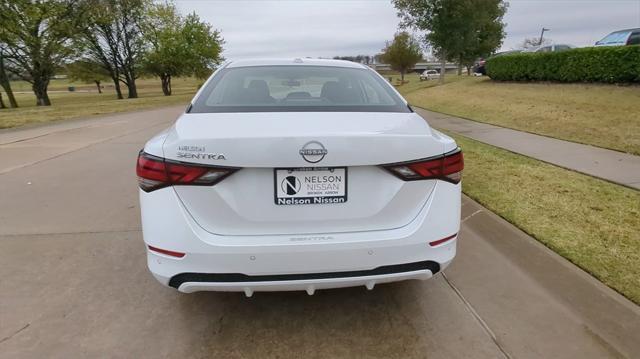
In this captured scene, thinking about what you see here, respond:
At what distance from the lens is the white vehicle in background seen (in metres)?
2.09

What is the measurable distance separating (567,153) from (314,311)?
230 inches

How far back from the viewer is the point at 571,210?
167 inches

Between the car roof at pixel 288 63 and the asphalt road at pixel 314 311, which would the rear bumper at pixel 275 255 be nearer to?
the asphalt road at pixel 314 311

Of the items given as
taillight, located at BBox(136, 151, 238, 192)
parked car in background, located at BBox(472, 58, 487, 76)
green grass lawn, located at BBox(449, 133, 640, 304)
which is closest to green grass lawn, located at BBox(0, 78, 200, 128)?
taillight, located at BBox(136, 151, 238, 192)

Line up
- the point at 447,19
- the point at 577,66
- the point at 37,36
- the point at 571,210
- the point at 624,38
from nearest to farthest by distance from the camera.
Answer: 1. the point at 571,210
2. the point at 577,66
3. the point at 624,38
4. the point at 447,19
5. the point at 37,36

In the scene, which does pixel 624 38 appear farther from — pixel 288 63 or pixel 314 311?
pixel 314 311

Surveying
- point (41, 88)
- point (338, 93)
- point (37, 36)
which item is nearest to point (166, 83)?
point (41, 88)

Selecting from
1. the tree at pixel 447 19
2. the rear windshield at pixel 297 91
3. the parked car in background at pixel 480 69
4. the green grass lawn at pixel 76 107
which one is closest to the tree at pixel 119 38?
the green grass lawn at pixel 76 107

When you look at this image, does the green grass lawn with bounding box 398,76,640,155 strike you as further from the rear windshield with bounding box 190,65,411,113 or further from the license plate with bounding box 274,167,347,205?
the license plate with bounding box 274,167,347,205

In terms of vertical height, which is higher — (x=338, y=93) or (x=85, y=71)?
(x=85, y=71)

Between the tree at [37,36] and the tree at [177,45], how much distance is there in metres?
11.6

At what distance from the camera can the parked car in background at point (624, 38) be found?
53.6 ft

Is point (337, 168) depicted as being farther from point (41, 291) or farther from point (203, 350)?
point (41, 291)

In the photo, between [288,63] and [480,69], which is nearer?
[288,63]
